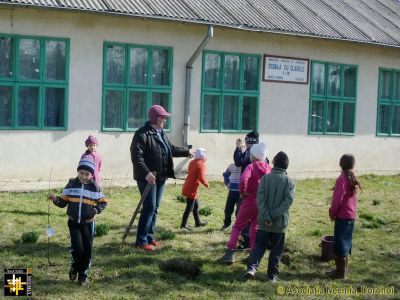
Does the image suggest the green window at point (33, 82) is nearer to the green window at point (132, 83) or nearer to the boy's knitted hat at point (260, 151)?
the green window at point (132, 83)

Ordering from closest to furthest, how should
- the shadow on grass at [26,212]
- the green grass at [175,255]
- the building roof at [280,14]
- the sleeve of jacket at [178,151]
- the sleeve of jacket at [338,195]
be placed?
the green grass at [175,255]
the sleeve of jacket at [338,195]
the sleeve of jacket at [178,151]
the shadow on grass at [26,212]
the building roof at [280,14]

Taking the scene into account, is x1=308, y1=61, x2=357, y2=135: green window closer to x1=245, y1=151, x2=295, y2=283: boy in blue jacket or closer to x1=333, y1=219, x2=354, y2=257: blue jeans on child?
x1=333, y1=219, x2=354, y2=257: blue jeans on child

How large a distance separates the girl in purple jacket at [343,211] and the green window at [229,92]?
26.7 ft

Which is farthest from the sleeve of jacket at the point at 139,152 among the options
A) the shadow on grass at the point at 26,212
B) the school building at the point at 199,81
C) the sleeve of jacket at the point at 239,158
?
the school building at the point at 199,81

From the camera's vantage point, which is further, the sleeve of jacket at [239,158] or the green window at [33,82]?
the green window at [33,82]

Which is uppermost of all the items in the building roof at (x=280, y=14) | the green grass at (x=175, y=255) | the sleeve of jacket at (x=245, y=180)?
the building roof at (x=280, y=14)

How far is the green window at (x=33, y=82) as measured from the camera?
44.3 feet

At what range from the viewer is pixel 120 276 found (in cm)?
774

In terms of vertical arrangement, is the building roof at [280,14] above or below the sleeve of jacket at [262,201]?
above

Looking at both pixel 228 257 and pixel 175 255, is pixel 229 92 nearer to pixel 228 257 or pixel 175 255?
pixel 175 255

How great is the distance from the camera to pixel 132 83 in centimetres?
1507

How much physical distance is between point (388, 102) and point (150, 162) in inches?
509

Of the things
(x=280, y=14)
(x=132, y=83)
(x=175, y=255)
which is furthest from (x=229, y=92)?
(x=175, y=255)

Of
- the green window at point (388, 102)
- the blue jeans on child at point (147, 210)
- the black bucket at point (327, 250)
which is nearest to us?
the blue jeans on child at point (147, 210)
